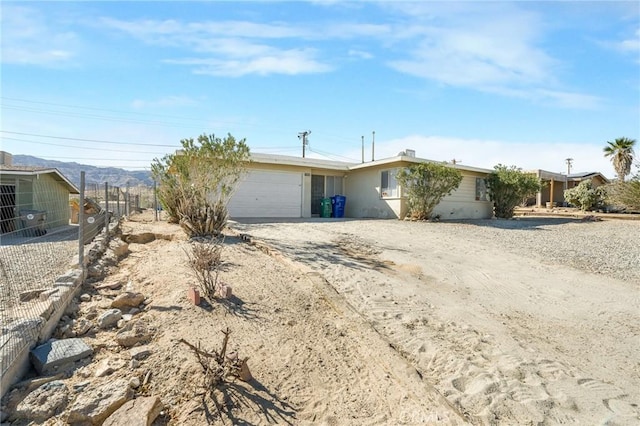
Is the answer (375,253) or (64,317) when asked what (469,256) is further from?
(64,317)

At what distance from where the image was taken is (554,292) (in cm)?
594

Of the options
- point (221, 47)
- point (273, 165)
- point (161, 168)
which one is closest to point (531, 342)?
point (221, 47)

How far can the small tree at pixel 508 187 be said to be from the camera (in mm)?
16953

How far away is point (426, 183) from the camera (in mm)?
14484

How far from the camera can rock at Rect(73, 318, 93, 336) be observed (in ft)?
11.4

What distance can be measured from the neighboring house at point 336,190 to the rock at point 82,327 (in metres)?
11.0

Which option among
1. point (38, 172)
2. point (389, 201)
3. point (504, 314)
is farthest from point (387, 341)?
point (38, 172)

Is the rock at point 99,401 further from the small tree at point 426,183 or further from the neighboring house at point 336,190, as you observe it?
the small tree at point 426,183

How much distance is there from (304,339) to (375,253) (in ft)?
14.5

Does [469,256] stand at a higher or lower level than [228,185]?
lower

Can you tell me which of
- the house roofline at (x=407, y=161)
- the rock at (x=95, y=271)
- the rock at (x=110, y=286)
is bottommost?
the rock at (x=110, y=286)

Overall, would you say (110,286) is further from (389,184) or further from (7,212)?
(389,184)

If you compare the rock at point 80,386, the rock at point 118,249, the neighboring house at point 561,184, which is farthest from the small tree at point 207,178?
the neighboring house at point 561,184

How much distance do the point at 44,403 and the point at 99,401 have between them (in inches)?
14.3
